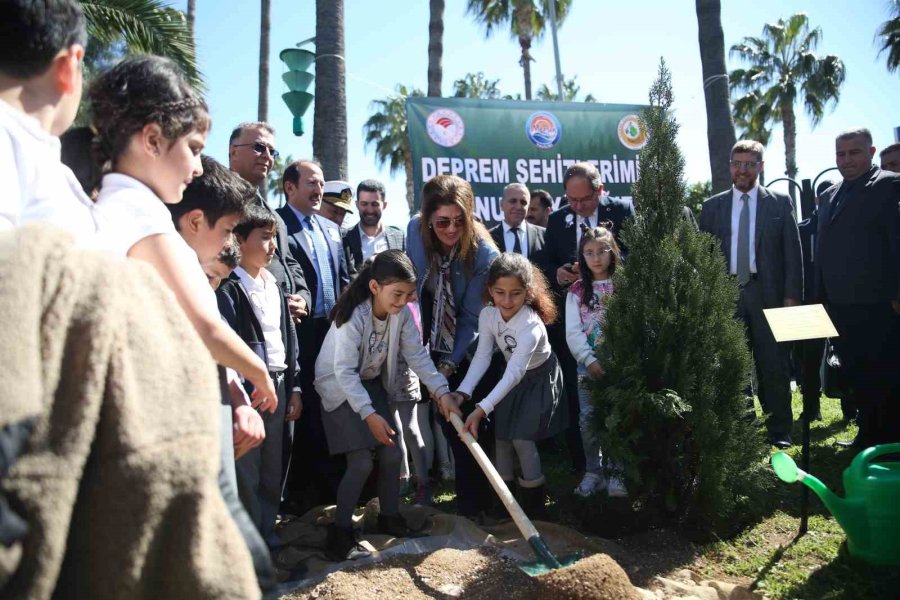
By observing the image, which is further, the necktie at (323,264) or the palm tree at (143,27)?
the palm tree at (143,27)

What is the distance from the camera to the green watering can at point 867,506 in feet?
10.4

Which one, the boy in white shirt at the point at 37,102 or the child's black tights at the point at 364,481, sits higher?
the boy in white shirt at the point at 37,102

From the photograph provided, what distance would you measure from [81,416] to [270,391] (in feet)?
3.77

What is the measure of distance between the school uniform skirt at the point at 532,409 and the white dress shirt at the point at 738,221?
232 centimetres

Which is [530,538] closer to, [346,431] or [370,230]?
[346,431]

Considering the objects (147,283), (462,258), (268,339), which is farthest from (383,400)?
(147,283)

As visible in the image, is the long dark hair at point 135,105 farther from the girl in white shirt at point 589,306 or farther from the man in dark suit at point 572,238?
the man in dark suit at point 572,238

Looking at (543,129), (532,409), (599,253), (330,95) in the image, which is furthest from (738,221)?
(330,95)

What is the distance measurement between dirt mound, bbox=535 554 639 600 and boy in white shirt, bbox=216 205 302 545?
1572mm

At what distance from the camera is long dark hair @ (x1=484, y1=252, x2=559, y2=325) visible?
165 inches

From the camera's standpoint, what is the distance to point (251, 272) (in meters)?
3.85

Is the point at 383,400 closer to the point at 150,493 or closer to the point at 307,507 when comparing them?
the point at 307,507

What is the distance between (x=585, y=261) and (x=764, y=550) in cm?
209

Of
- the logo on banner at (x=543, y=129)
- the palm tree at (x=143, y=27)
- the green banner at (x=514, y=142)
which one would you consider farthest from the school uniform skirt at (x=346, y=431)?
the palm tree at (x=143, y=27)
